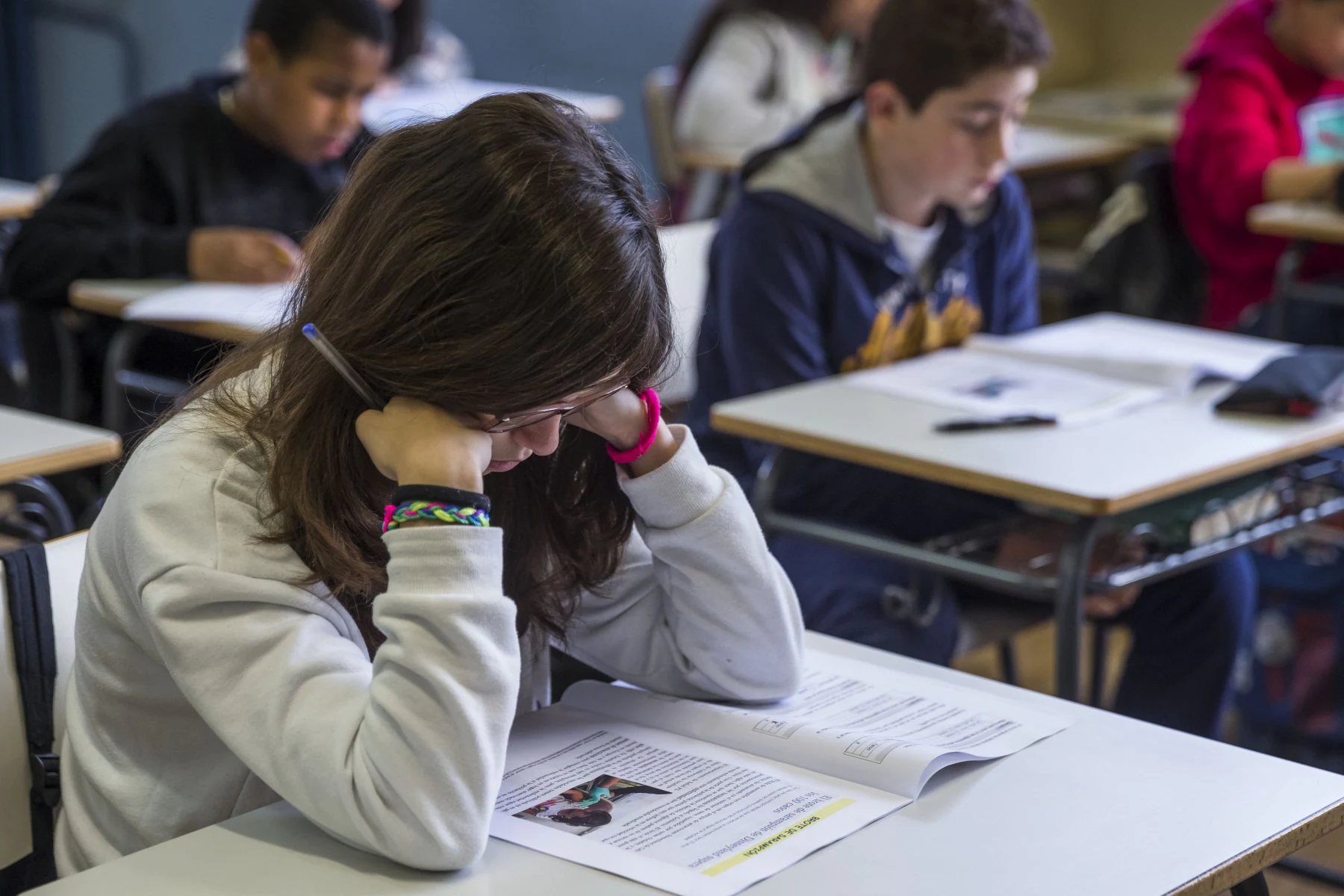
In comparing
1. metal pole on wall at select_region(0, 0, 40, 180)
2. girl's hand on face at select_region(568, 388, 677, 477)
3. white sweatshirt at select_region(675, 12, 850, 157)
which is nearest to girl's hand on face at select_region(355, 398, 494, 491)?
girl's hand on face at select_region(568, 388, 677, 477)

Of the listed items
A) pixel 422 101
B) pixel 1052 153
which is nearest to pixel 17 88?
pixel 422 101

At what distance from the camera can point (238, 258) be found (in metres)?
2.63

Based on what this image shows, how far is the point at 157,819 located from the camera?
1059mm

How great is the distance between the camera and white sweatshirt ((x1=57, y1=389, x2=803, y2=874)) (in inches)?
37.3

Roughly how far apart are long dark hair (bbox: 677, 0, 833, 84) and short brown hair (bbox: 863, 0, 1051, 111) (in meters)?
2.24

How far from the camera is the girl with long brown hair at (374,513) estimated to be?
3.14 feet

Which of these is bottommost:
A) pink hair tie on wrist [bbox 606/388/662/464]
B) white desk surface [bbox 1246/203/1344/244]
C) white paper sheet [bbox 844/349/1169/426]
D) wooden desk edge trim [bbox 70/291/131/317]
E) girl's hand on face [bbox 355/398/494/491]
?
wooden desk edge trim [bbox 70/291/131/317]

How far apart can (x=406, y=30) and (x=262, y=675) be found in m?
3.47

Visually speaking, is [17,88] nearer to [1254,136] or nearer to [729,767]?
[1254,136]

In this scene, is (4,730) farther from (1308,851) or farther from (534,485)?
(1308,851)

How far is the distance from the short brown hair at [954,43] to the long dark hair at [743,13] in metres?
2.24

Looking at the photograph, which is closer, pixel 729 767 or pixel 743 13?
pixel 729 767

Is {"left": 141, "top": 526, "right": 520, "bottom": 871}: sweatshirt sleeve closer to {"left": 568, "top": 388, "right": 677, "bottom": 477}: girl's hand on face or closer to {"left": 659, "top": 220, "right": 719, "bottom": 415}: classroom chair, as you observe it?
{"left": 568, "top": 388, "right": 677, "bottom": 477}: girl's hand on face

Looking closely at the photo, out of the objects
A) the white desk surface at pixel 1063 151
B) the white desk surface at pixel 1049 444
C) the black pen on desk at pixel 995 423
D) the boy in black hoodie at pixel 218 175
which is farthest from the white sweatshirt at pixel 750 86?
the black pen on desk at pixel 995 423
